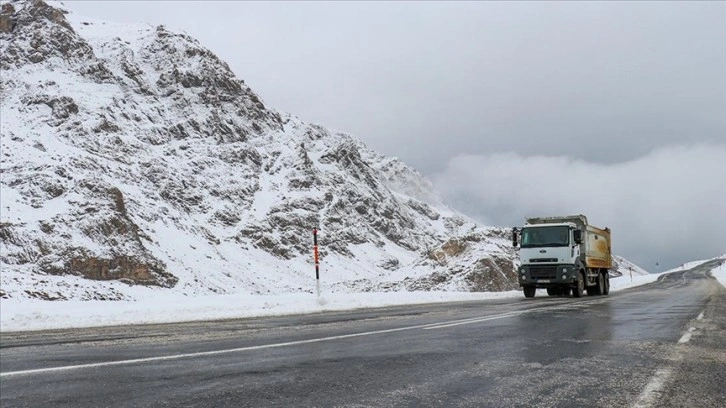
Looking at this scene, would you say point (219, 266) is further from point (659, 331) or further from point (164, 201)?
point (659, 331)

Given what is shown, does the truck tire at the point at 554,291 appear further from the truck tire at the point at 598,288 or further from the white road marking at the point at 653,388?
the white road marking at the point at 653,388

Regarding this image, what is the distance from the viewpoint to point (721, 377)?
6070 mm

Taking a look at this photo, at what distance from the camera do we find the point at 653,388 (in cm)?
543

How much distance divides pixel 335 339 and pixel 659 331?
19.1 ft

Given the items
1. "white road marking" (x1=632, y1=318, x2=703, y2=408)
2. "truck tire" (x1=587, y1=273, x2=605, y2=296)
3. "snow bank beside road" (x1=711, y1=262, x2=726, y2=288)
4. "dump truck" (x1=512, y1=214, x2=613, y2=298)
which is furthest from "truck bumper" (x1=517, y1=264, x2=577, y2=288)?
"snow bank beside road" (x1=711, y1=262, x2=726, y2=288)

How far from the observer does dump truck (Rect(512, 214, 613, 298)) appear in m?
25.9

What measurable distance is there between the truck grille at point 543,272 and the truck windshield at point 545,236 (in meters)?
1.01

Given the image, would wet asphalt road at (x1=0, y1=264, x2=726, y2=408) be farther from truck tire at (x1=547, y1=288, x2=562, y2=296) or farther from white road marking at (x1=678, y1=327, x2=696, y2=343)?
truck tire at (x1=547, y1=288, x2=562, y2=296)

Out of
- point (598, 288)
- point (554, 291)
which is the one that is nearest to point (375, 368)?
point (554, 291)

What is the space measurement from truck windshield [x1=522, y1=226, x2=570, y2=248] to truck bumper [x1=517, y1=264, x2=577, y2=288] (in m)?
1.00

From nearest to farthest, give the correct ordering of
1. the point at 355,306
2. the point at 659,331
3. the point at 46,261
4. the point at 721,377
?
the point at 721,377 → the point at 659,331 → the point at 355,306 → the point at 46,261

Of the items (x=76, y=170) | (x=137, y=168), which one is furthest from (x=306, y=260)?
(x=76, y=170)

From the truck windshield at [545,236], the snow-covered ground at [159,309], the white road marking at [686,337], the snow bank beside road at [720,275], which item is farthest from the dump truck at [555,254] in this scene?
the snow bank beside road at [720,275]

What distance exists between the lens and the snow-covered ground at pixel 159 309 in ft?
47.7
